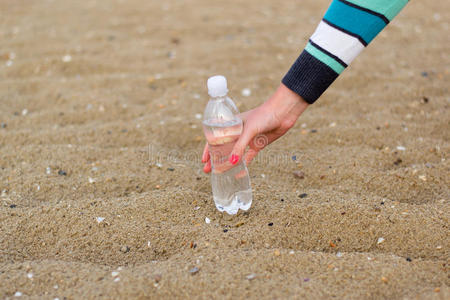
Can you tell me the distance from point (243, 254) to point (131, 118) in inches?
63.6

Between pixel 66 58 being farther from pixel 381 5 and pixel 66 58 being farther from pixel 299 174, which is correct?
pixel 381 5

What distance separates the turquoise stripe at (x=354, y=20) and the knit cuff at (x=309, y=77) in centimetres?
17

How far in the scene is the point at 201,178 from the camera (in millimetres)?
2336

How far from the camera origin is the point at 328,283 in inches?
62.2

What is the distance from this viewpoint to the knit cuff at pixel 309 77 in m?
1.79

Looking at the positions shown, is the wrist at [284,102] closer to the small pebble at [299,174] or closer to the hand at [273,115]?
the hand at [273,115]

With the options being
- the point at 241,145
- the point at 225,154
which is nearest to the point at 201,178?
the point at 225,154

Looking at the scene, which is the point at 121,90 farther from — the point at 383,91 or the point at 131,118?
the point at 383,91

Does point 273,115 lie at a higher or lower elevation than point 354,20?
lower

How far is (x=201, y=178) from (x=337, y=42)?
1.02 meters

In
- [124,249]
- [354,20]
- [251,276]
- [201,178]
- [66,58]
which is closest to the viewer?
[251,276]

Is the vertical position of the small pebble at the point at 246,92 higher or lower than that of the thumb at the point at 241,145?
lower

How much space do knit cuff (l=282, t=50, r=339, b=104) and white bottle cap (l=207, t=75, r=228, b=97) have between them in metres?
0.29

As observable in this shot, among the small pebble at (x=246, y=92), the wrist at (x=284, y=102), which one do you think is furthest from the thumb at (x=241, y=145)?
the small pebble at (x=246, y=92)
